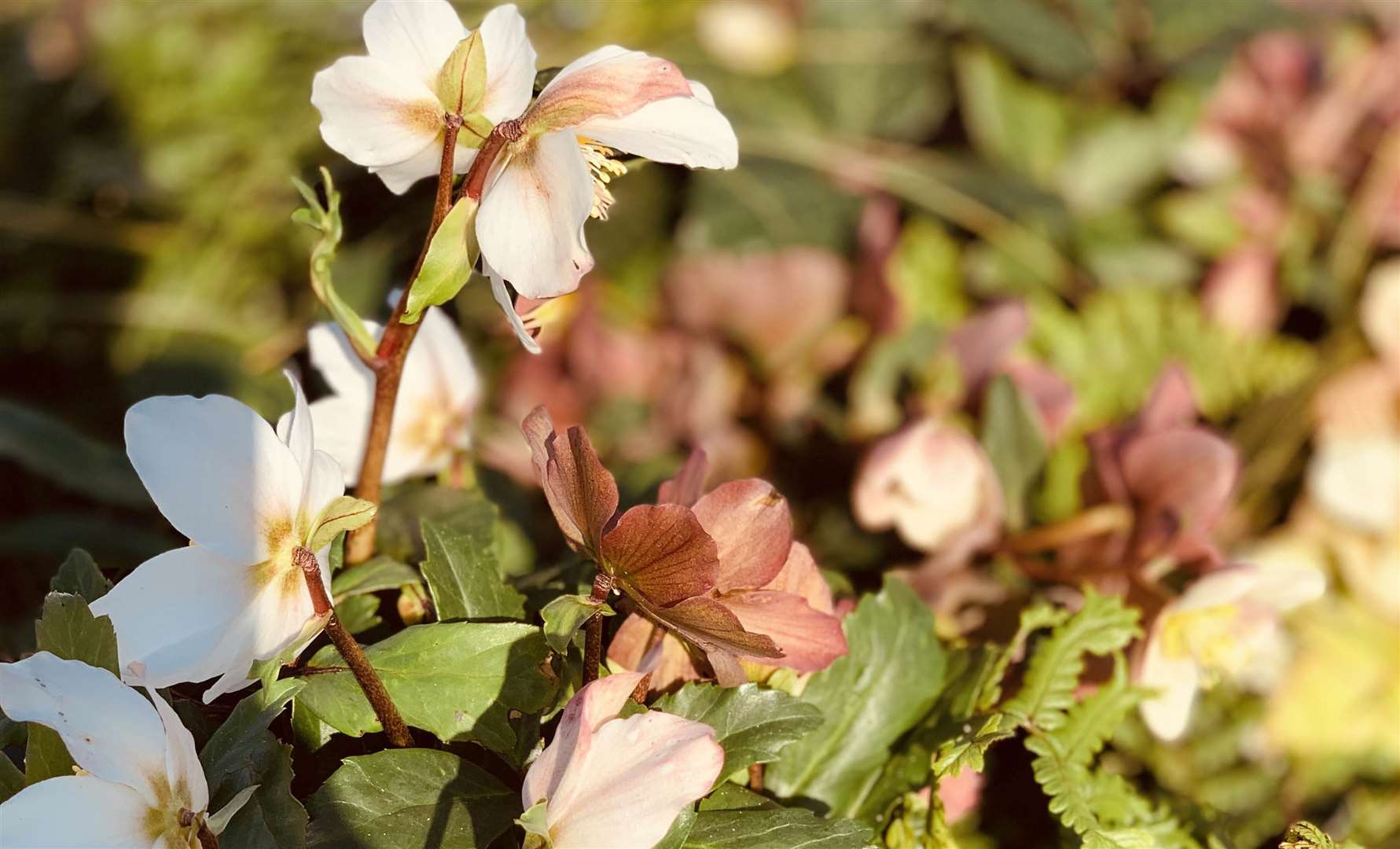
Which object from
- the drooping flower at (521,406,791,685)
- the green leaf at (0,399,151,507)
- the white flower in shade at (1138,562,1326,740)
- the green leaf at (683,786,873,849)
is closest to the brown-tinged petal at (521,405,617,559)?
Answer: the drooping flower at (521,406,791,685)

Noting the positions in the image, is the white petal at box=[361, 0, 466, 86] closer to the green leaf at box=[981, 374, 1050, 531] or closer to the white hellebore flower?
the white hellebore flower

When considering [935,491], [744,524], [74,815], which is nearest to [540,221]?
[744,524]

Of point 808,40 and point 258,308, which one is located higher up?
point 808,40

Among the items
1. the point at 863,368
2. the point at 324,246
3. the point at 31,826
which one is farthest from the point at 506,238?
the point at 863,368

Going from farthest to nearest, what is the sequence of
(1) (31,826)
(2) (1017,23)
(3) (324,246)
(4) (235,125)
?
1. (4) (235,125)
2. (2) (1017,23)
3. (3) (324,246)
4. (1) (31,826)

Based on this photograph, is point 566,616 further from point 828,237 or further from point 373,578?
point 828,237

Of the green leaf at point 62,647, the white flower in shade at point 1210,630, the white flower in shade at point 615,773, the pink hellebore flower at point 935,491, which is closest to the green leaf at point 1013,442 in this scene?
the pink hellebore flower at point 935,491

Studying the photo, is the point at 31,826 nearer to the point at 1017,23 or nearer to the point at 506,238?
the point at 506,238

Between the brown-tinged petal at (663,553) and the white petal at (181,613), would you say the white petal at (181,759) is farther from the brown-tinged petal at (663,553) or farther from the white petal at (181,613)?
the brown-tinged petal at (663,553)
